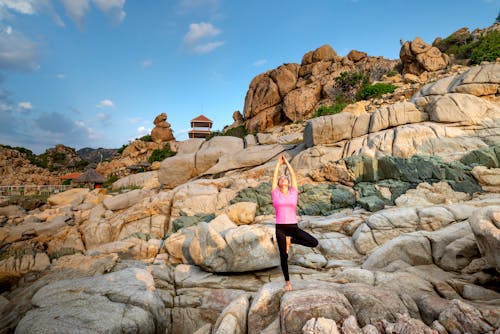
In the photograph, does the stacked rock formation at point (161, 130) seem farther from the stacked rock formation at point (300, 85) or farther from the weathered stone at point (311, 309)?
the weathered stone at point (311, 309)

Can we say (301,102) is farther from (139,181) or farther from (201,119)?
(139,181)

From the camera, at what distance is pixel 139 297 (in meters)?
6.45

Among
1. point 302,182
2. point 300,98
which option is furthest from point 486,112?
point 300,98

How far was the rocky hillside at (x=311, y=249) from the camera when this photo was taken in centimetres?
469

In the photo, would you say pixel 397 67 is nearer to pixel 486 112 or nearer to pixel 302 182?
pixel 486 112

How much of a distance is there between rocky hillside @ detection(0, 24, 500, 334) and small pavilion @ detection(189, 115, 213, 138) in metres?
27.9

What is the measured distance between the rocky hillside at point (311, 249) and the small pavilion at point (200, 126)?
2794cm

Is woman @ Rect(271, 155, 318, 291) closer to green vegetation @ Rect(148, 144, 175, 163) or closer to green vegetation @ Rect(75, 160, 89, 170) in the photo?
green vegetation @ Rect(148, 144, 175, 163)

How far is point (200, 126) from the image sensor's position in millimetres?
53812

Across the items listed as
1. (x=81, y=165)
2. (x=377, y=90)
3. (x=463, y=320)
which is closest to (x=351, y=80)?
(x=377, y=90)

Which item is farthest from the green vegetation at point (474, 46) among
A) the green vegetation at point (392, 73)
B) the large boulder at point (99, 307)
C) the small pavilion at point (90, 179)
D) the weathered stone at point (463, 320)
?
the small pavilion at point (90, 179)

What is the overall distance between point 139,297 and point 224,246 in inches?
126

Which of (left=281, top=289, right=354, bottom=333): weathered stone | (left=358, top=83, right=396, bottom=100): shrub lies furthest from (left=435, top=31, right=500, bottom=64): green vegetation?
(left=281, top=289, right=354, bottom=333): weathered stone

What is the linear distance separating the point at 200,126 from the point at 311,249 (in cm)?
4752
